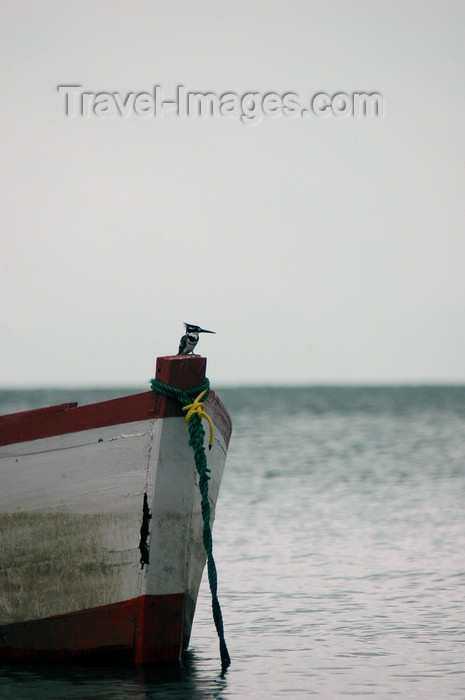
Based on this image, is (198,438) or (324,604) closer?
(198,438)

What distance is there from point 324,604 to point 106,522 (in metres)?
3.64

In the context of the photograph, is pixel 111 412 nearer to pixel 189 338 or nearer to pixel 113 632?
pixel 189 338

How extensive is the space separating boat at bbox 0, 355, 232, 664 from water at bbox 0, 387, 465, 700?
13.9 inches

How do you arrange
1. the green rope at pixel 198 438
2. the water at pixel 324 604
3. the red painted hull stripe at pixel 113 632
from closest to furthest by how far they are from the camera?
the green rope at pixel 198 438 → the red painted hull stripe at pixel 113 632 → the water at pixel 324 604

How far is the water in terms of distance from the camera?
6.82 meters

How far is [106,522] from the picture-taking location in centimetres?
666

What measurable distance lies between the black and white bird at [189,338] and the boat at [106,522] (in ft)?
0.31

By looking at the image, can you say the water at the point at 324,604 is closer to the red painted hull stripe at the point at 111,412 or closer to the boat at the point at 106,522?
the boat at the point at 106,522

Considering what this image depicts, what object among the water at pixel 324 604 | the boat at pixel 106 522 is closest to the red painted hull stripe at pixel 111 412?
the boat at pixel 106 522

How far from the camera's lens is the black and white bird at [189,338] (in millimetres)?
6719

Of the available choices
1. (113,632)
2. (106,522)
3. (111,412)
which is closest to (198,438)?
(111,412)

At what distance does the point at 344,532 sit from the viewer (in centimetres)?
1429

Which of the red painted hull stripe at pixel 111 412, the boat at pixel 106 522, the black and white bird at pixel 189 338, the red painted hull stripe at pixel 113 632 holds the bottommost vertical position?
the red painted hull stripe at pixel 113 632

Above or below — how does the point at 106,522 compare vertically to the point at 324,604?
above
